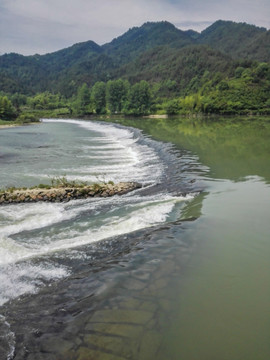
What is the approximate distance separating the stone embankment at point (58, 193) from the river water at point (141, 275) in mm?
550

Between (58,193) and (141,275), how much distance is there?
7.30 meters

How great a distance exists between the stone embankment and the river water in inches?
21.7

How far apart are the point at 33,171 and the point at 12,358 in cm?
1611

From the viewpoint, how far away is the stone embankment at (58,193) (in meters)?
12.3

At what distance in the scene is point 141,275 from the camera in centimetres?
601

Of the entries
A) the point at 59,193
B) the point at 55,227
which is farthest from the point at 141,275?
the point at 59,193

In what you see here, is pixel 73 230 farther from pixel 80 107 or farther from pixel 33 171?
pixel 80 107

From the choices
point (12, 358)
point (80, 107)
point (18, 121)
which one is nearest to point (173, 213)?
point (12, 358)

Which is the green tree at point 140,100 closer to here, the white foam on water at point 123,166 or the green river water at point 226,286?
the white foam on water at point 123,166

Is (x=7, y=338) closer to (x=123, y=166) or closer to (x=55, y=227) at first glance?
(x=55, y=227)

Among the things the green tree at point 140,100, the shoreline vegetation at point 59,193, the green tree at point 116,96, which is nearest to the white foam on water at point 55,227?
the shoreline vegetation at point 59,193

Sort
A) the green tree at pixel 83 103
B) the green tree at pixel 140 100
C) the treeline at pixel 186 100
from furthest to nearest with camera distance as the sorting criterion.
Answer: the green tree at pixel 83 103 → the green tree at pixel 140 100 → the treeline at pixel 186 100

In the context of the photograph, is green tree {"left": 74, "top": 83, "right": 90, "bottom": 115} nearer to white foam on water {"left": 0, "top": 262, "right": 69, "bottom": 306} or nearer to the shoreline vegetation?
the shoreline vegetation

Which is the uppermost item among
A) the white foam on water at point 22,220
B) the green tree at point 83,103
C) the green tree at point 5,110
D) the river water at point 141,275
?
the green tree at point 83,103
